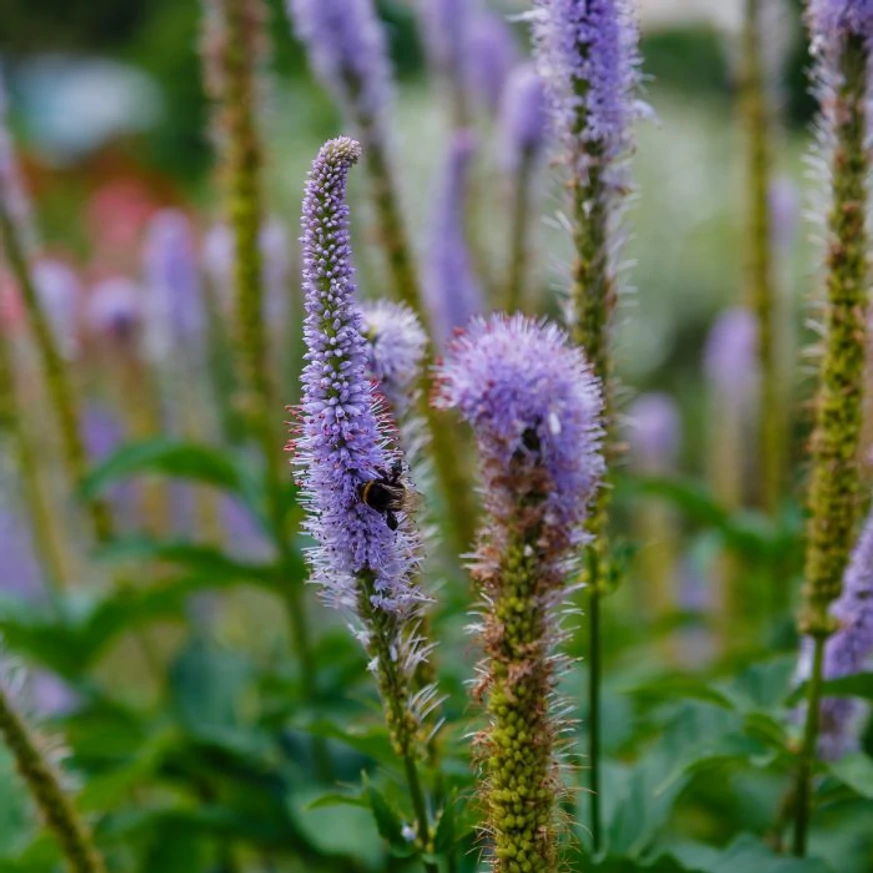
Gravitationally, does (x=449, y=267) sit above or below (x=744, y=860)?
above

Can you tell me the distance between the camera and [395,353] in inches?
71.1

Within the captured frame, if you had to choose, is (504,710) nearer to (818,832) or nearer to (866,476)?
(866,476)

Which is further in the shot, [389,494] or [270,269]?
[270,269]

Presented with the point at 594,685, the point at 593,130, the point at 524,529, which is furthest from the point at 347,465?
the point at 594,685

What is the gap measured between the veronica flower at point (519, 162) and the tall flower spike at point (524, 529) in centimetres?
190

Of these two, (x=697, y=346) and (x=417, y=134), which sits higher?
(x=417, y=134)

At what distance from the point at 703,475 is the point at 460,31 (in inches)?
207

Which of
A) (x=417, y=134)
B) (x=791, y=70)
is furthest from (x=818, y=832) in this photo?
(x=791, y=70)

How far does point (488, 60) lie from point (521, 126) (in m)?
0.91

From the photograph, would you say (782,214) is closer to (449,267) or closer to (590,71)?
(449,267)

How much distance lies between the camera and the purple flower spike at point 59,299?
363cm

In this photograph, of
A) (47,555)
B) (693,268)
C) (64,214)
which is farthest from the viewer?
(64,214)

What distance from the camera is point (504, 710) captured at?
142 cm

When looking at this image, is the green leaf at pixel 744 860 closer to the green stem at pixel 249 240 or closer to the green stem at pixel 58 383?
the green stem at pixel 249 240
